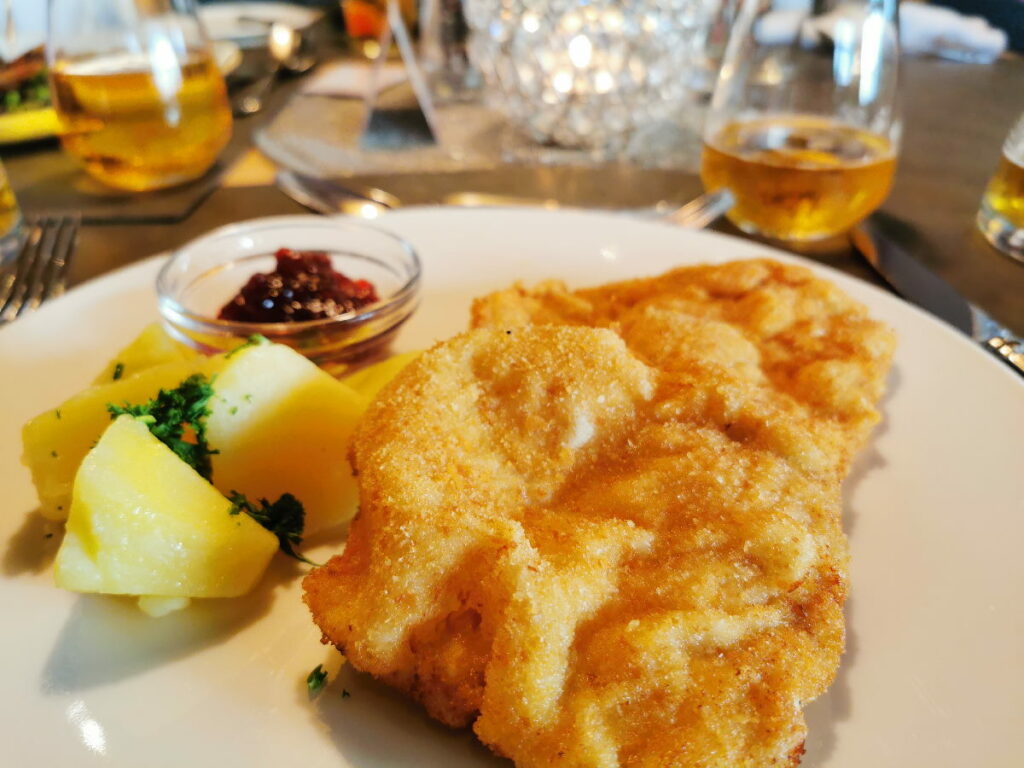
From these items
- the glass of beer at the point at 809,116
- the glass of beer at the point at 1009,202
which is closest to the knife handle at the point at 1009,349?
the glass of beer at the point at 809,116

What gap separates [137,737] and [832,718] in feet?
4.19

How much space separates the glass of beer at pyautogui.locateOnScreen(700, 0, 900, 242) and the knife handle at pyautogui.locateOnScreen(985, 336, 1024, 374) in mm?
932

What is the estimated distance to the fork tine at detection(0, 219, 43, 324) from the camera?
279cm

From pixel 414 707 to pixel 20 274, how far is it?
2.50 metres

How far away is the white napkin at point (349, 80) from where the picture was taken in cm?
510

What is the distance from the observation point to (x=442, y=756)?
1438 mm

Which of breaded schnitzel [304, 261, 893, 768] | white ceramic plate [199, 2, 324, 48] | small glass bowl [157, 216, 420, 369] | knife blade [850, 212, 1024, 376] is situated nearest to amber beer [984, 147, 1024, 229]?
knife blade [850, 212, 1024, 376]

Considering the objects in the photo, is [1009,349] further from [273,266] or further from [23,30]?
[23,30]

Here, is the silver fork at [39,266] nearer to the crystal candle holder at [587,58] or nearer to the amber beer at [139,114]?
the amber beer at [139,114]

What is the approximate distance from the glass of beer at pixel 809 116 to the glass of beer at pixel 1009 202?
503mm

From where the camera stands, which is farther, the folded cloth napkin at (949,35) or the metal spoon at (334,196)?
the folded cloth napkin at (949,35)

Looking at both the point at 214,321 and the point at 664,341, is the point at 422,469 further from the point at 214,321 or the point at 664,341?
the point at 214,321

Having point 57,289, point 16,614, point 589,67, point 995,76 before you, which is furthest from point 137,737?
point 995,76

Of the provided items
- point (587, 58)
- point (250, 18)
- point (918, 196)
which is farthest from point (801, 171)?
point (250, 18)
